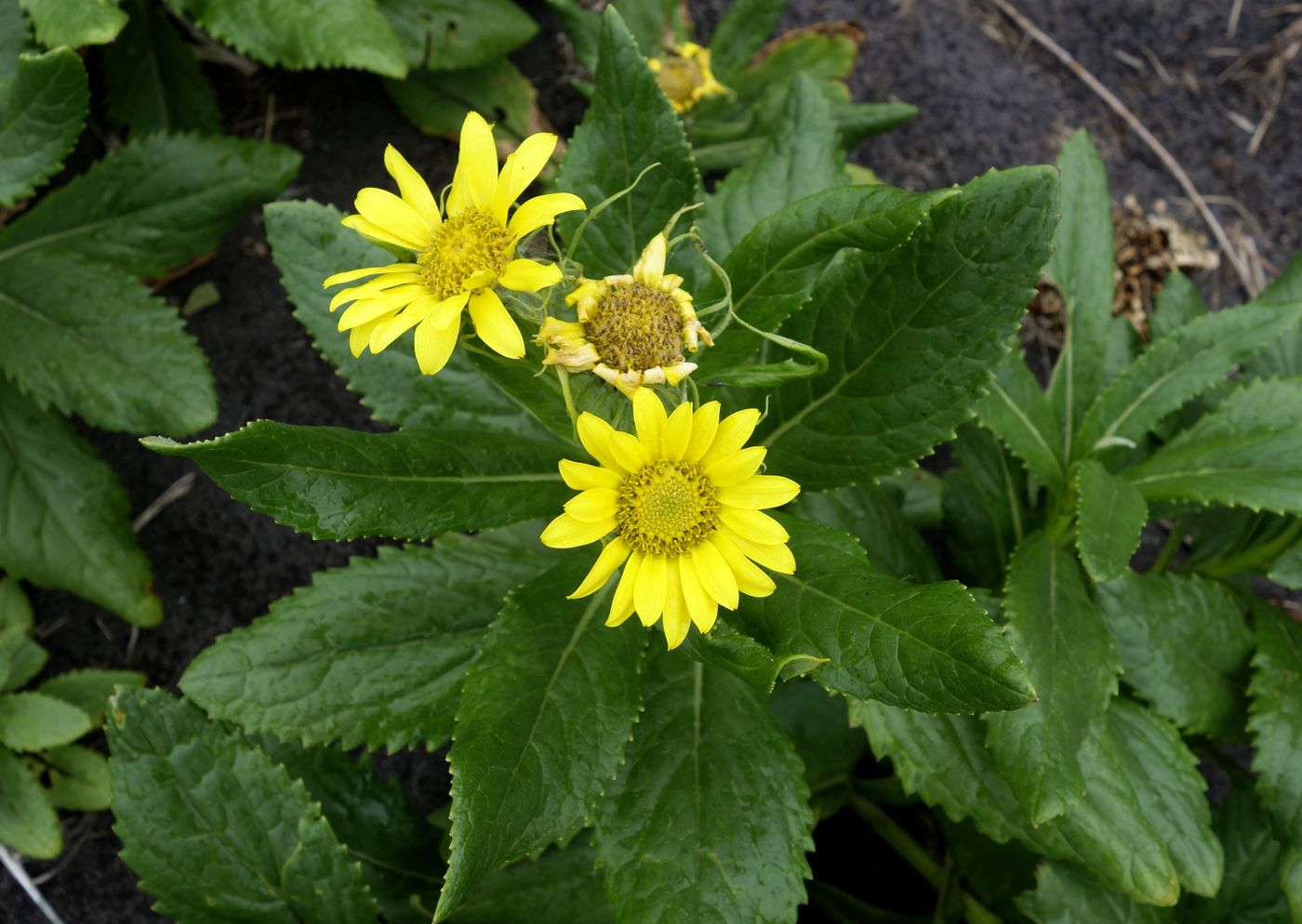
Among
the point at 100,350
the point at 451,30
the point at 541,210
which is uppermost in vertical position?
the point at 541,210

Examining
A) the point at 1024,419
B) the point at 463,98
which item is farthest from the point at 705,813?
the point at 463,98

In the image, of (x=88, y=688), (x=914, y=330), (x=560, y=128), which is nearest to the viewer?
(x=914, y=330)

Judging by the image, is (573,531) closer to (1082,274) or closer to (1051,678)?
(1051,678)

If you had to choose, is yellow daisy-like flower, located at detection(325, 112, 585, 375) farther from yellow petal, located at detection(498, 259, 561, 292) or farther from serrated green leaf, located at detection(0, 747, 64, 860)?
serrated green leaf, located at detection(0, 747, 64, 860)

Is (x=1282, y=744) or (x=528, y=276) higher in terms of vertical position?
(x=528, y=276)

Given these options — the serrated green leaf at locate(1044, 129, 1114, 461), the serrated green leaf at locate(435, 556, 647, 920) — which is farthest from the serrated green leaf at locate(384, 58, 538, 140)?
the serrated green leaf at locate(435, 556, 647, 920)

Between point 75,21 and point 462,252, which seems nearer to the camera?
point 462,252

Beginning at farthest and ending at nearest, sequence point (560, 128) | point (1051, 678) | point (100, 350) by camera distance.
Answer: point (560, 128), point (100, 350), point (1051, 678)
